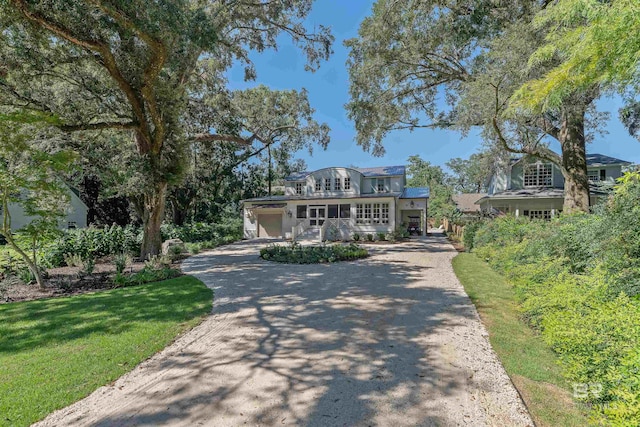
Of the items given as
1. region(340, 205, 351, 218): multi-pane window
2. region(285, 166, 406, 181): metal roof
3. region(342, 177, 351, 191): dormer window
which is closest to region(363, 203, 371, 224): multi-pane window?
region(340, 205, 351, 218): multi-pane window

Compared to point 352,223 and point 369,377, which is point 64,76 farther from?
point 352,223

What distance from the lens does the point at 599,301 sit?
12.4 feet

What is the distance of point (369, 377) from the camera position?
142 inches

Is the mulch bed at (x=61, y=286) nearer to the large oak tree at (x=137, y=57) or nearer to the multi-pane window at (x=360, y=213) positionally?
the large oak tree at (x=137, y=57)

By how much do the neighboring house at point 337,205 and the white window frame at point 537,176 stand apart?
23.8 feet

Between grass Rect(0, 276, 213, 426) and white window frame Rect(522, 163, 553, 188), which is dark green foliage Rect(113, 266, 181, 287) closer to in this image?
grass Rect(0, 276, 213, 426)

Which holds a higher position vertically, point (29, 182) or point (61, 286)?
point (29, 182)

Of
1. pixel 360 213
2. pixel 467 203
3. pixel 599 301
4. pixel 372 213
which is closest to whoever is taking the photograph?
pixel 599 301

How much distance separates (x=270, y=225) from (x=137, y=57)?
16612 millimetres

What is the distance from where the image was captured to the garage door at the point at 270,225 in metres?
25.5

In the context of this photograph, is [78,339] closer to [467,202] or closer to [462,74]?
[462,74]

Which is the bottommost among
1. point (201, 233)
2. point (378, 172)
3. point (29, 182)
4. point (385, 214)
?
point (201, 233)

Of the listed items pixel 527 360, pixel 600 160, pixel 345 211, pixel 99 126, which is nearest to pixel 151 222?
pixel 99 126

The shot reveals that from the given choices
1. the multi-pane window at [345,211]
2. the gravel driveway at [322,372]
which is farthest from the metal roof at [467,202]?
the gravel driveway at [322,372]
